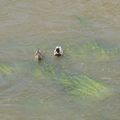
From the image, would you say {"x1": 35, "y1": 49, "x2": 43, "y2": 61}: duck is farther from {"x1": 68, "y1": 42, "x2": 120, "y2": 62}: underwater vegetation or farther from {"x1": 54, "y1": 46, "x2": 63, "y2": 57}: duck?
{"x1": 68, "y1": 42, "x2": 120, "y2": 62}: underwater vegetation

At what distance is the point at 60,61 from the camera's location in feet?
30.0

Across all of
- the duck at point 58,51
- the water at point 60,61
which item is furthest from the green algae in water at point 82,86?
the duck at point 58,51

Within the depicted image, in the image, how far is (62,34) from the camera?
10094mm

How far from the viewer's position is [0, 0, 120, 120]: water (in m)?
7.84

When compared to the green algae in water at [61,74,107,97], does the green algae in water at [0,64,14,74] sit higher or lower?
higher

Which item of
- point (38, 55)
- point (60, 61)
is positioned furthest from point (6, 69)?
point (60, 61)

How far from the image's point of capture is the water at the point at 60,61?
7844 mm

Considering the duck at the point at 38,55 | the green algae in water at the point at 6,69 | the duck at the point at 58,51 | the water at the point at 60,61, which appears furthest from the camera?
the duck at the point at 58,51

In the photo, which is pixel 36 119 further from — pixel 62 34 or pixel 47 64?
pixel 62 34

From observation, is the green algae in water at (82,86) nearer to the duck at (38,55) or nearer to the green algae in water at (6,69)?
the duck at (38,55)

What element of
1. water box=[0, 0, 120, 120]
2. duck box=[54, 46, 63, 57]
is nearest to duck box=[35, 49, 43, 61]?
water box=[0, 0, 120, 120]

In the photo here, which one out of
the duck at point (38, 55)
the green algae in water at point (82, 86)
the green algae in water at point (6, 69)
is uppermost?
the duck at point (38, 55)

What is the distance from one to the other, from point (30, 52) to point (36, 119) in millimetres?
2207

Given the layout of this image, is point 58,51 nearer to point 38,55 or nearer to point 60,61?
point 60,61
